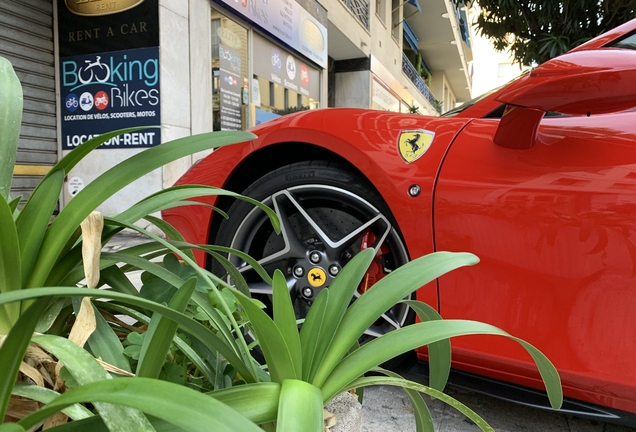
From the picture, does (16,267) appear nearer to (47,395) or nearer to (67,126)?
(47,395)

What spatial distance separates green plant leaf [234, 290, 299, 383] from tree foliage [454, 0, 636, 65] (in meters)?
5.45

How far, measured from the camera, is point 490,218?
4.06 feet

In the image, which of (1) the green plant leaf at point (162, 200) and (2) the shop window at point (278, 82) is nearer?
(1) the green plant leaf at point (162, 200)

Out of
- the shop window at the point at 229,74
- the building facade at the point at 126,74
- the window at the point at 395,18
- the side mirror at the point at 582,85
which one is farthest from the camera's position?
the window at the point at 395,18

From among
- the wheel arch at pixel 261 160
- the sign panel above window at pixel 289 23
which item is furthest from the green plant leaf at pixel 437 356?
the sign panel above window at pixel 289 23

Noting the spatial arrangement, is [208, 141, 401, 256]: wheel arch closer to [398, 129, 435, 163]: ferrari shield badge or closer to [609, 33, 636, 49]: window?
[398, 129, 435, 163]: ferrari shield badge

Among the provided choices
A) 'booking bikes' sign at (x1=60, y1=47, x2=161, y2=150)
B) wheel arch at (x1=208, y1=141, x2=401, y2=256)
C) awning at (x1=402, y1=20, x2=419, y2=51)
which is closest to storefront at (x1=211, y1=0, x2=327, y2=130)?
'booking bikes' sign at (x1=60, y1=47, x2=161, y2=150)

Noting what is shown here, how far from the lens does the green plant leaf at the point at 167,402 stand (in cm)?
36

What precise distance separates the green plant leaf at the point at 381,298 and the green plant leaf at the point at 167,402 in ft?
0.73

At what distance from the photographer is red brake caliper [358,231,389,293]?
1557mm

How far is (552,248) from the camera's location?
115cm

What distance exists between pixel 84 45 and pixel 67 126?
3.01 feet

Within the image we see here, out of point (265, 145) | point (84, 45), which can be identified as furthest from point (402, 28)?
point (265, 145)

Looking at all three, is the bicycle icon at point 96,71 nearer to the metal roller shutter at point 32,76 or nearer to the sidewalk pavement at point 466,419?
the metal roller shutter at point 32,76
